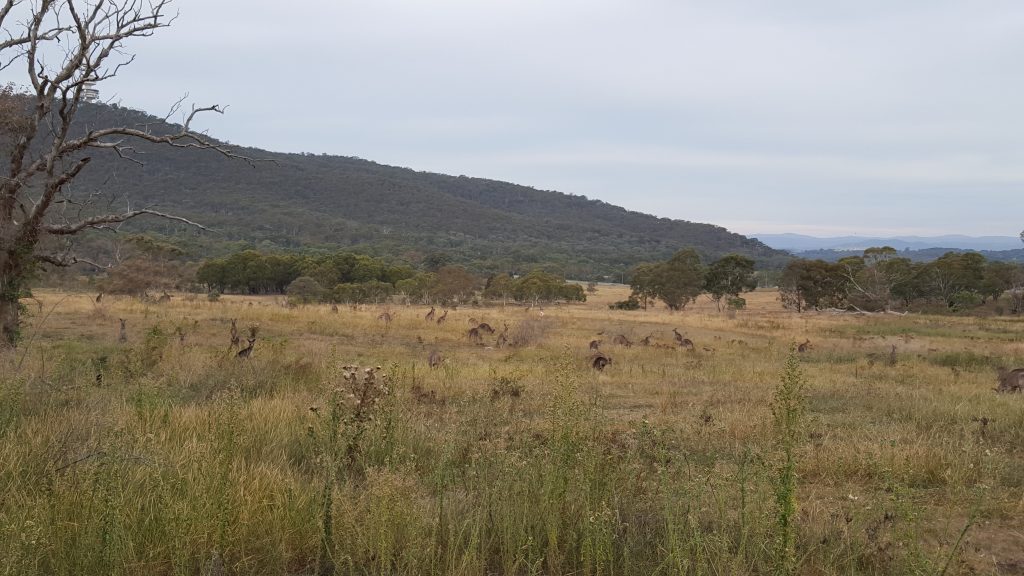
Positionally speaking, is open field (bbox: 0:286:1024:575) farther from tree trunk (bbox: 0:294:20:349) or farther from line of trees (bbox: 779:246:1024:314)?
line of trees (bbox: 779:246:1024:314)

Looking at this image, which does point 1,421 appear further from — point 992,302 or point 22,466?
point 992,302

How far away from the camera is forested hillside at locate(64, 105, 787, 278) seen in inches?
3772

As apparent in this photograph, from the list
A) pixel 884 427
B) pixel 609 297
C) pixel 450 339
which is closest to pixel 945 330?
pixel 450 339

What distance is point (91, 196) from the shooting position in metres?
9.79

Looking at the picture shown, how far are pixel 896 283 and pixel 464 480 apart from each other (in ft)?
190

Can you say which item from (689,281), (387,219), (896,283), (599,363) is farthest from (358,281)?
(387,219)

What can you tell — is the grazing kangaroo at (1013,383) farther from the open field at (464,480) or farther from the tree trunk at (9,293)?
the tree trunk at (9,293)

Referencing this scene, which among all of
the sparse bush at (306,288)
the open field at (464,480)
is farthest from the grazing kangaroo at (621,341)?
the sparse bush at (306,288)

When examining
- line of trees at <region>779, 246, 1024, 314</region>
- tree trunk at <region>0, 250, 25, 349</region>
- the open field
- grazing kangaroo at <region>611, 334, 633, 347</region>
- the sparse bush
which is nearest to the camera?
the open field

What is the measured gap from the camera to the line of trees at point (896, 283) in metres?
46.9

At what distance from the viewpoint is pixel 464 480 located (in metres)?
4.29

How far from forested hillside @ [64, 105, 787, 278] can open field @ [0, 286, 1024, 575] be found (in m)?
65.1

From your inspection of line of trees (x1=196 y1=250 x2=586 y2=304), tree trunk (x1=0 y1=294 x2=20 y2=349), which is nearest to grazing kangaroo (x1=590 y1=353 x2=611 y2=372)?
tree trunk (x1=0 y1=294 x2=20 y2=349)

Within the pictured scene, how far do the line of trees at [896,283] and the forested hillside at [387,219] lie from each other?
42.4 m
